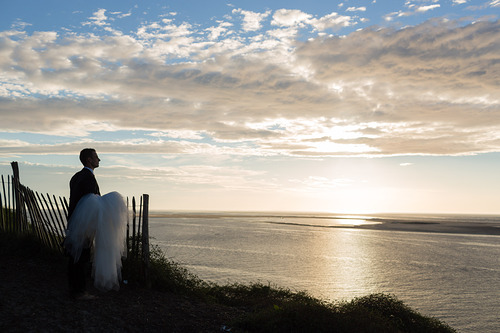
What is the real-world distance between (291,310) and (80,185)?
4.91 m

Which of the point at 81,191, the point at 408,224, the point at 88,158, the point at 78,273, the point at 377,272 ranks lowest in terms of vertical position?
the point at 408,224

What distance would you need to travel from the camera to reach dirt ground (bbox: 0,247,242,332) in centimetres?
663

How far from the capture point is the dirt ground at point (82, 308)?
261 inches

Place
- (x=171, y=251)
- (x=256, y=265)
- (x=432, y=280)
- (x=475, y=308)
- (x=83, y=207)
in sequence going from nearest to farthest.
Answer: (x=83, y=207), (x=475, y=308), (x=432, y=280), (x=256, y=265), (x=171, y=251)

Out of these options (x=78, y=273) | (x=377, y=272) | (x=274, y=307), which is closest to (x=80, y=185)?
(x=78, y=273)

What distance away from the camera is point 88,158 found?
24.0 ft

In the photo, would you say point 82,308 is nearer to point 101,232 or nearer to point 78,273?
point 78,273

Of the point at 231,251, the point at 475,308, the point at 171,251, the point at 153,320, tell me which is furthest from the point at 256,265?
the point at 153,320

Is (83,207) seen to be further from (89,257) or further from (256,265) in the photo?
(256,265)

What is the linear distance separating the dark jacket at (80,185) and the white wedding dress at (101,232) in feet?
0.38

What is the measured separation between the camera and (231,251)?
25047 mm

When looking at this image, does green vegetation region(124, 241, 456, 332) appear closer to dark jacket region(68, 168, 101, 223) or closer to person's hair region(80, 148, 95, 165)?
dark jacket region(68, 168, 101, 223)

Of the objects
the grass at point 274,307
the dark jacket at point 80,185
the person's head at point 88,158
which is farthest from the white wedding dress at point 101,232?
the grass at point 274,307

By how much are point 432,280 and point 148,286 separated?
13467 mm
